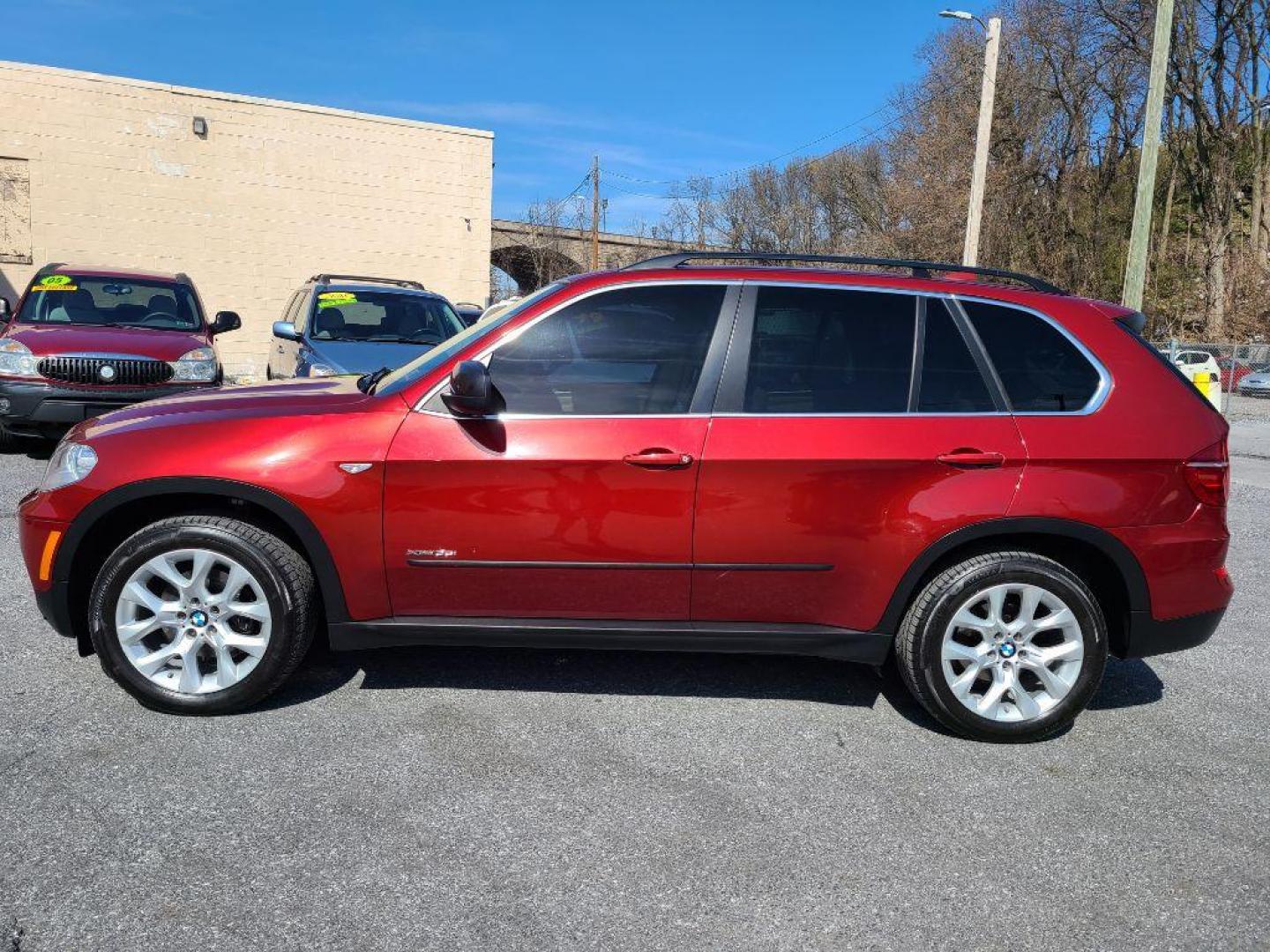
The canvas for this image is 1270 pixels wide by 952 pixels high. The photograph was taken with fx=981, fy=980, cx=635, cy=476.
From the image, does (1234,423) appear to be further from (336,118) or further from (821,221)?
(821,221)

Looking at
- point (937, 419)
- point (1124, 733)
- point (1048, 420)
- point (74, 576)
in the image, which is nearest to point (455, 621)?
point (74, 576)

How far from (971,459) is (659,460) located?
1.14m

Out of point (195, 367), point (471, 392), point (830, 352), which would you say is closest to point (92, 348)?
point (195, 367)

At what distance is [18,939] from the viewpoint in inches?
91.1

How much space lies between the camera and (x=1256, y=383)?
87.7 ft

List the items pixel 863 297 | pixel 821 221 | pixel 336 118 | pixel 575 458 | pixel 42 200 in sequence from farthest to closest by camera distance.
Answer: pixel 821 221 → pixel 336 118 → pixel 42 200 → pixel 863 297 → pixel 575 458

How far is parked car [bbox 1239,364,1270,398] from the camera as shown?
80.0ft

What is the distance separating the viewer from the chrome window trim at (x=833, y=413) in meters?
3.57

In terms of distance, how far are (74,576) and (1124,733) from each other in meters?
4.02

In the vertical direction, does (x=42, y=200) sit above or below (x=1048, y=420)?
above

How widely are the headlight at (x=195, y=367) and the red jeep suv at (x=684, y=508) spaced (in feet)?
17.8

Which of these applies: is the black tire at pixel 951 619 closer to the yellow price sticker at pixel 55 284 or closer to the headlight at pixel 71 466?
the headlight at pixel 71 466

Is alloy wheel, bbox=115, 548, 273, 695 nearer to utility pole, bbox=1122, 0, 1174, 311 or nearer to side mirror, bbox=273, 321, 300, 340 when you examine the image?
side mirror, bbox=273, 321, 300, 340

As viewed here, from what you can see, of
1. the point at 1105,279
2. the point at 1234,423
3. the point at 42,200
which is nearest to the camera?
the point at 1234,423
